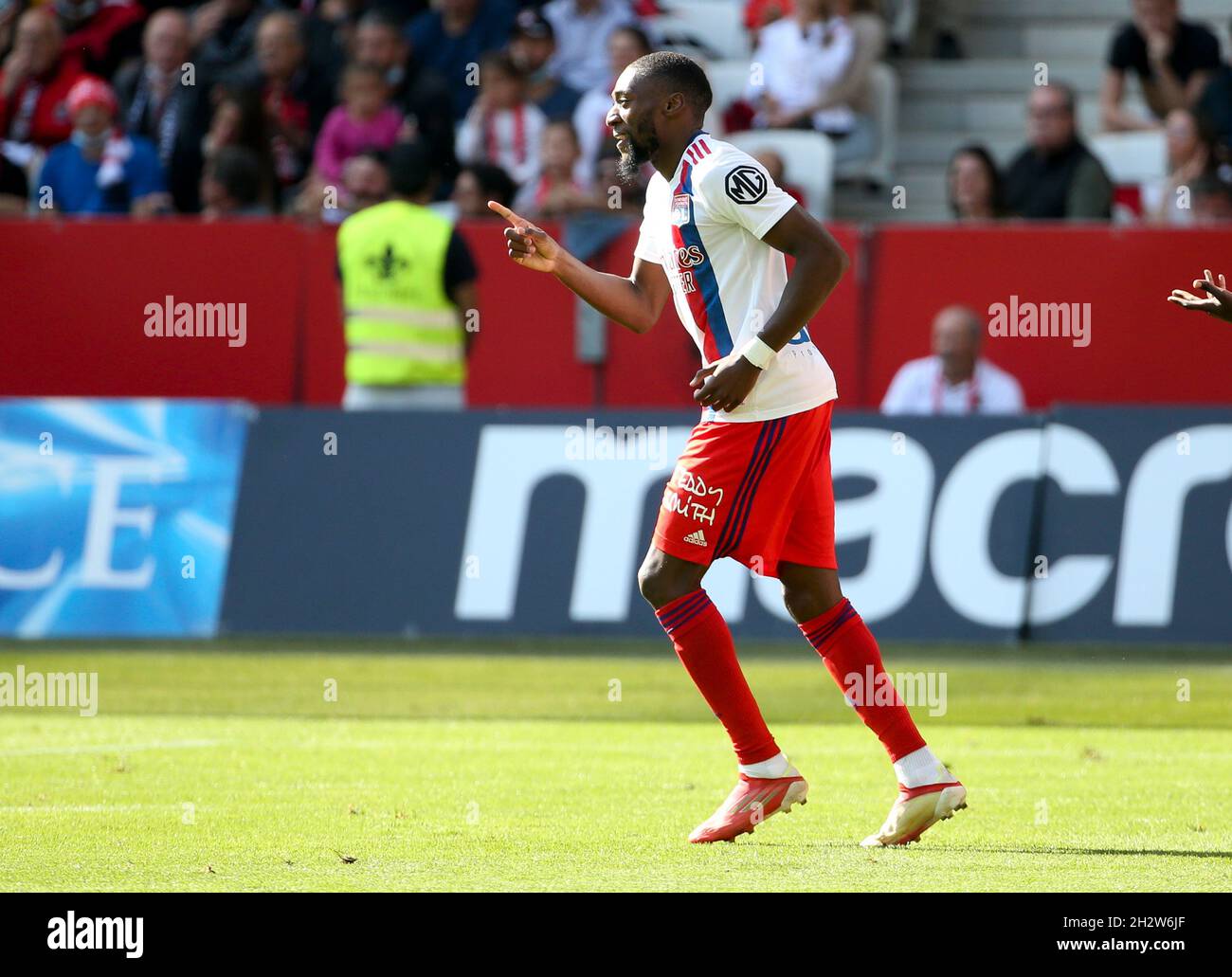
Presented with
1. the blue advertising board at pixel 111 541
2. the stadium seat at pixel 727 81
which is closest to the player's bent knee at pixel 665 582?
the blue advertising board at pixel 111 541

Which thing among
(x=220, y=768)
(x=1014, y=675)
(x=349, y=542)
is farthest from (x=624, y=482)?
(x=220, y=768)

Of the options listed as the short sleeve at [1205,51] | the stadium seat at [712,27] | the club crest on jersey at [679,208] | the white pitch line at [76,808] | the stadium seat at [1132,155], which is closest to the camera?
the club crest on jersey at [679,208]

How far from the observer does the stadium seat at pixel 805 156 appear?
17.2 m

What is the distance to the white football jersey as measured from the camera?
6.77 meters

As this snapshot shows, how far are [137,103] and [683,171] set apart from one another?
12515 mm

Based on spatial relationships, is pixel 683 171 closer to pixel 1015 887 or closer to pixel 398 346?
pixel 1015 887

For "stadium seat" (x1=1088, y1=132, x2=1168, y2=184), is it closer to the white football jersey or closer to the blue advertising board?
the blue advertising board

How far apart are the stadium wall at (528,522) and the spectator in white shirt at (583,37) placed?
5704mm

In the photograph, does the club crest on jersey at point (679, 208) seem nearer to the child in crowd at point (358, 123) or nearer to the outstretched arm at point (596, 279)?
the outstretched arm at point (596, 279)

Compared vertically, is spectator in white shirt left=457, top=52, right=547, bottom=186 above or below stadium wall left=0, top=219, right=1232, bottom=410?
above

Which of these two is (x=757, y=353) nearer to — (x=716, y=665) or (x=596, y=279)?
(x=596, y=279)

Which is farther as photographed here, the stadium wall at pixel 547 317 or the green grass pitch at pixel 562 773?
the stadium wall at pixel 547 317

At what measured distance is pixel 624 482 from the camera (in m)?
13.4

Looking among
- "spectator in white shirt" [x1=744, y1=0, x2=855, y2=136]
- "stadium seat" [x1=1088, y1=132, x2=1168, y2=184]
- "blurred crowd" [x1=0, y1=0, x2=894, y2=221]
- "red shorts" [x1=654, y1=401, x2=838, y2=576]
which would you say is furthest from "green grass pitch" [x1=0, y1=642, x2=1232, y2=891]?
"spectator in white shirt" [x1=744, y1=0, x2=855, y2=136]
